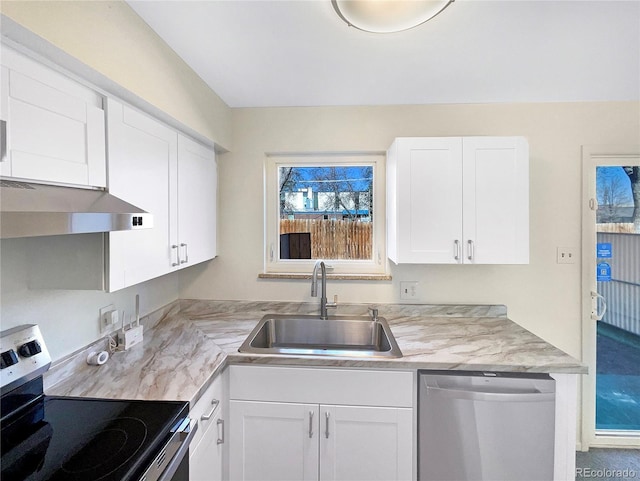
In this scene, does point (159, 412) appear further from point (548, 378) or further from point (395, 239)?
point (548, 378)

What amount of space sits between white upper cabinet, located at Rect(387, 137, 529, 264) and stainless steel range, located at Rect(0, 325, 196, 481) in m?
1.37

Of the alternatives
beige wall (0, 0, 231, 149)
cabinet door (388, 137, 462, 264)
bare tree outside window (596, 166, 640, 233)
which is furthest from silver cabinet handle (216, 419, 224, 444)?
bare tree outside window (596, 166, 640, 233)

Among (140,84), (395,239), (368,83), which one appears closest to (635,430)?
(395,239)

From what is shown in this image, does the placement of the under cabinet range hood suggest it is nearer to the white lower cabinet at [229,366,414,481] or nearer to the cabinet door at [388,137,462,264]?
the white lower cabinet at [229,366,414,481]

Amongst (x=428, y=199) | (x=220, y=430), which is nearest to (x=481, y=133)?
(x=428, y=199)

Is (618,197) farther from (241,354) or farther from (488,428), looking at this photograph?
(241,354)

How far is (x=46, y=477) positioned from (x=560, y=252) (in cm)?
270

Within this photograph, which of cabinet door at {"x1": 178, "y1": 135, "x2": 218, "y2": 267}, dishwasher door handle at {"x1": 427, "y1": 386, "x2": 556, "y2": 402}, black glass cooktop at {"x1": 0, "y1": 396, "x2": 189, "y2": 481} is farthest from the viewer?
cabinet door at {"x1": 178, "y1": 135, "x2": 218, "y2": 267}

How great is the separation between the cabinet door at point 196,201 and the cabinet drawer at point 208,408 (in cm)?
67

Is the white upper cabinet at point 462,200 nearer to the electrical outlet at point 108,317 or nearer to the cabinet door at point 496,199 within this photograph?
the cabinet door at point 496,199

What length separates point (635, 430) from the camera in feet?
6.66

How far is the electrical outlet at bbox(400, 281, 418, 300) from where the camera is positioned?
205 centimetres

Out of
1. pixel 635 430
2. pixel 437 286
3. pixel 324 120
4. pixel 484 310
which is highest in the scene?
pixel 324 120

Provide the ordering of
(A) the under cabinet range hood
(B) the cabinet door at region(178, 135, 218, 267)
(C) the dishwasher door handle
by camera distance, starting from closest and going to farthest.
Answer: (A) the under cabinet range hood, (C) the dishwasher door handle, (B) the cabinet door at region(178, 135, 218, 267)
